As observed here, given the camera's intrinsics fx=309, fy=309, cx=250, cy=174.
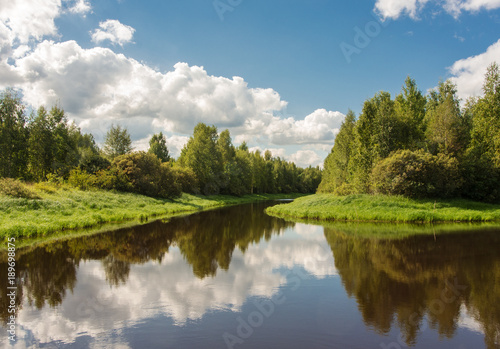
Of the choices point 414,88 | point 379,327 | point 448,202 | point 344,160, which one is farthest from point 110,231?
point 414,88

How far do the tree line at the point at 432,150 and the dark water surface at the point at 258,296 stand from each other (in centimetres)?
1684

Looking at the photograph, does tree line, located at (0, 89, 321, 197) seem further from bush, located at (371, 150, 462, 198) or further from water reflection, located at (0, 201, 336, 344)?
bush, located at (371, 150, 462, 198)

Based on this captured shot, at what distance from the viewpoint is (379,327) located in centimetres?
799

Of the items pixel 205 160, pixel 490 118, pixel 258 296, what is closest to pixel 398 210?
pixel 490 118

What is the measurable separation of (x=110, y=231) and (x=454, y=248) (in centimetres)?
2359

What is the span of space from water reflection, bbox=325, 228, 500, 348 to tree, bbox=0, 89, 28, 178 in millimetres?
49659

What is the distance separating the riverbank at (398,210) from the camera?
30375mm

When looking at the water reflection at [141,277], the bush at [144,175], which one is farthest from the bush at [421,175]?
the bush at [144,175]

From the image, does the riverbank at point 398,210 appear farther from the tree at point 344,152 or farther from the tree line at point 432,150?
the tree at point 344,152

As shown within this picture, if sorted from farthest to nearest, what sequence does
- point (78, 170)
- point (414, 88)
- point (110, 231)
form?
1. point (414, 88)
2. point (78, 170)
3. point (110, 231)

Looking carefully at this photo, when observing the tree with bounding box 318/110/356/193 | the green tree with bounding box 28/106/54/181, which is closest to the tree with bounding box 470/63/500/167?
the tree with bounding box 318/110/356/193

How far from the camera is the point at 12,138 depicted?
4688cm

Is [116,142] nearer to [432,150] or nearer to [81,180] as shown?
[81,180]

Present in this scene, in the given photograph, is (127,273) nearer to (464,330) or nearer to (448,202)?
(464,330)
